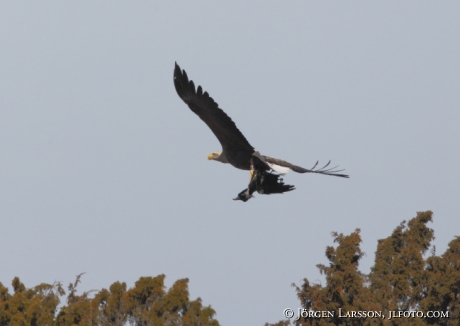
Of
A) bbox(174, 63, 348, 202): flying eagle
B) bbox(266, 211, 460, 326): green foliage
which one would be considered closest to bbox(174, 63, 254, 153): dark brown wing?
bbox(174, 63, 348, 202): flying eagle

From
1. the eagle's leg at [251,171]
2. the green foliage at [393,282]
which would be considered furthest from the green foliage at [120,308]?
the eagle's leg at [251,171]

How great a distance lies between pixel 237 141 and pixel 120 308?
741cm

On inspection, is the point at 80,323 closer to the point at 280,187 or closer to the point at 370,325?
the point at 370,325

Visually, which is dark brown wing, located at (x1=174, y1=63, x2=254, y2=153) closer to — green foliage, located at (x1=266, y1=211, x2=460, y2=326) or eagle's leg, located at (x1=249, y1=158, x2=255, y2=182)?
eagle's leg, located at (x1=249, y1=158, x2=255, y2=182)

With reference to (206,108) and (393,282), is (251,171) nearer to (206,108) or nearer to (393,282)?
(206,108)

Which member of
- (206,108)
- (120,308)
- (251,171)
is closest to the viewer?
(206,108)

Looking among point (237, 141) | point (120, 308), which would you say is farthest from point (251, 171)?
point (120, 308)

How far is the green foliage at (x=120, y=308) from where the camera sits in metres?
24.5

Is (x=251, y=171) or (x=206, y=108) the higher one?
(x=206, y=108)

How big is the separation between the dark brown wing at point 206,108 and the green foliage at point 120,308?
251 inches

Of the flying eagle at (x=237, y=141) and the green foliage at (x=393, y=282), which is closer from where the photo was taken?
the flying eagle at (x=237, y=141)

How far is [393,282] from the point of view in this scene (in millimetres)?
26359

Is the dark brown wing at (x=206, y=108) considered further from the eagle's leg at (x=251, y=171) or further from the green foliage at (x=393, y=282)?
the green foliage at (x=393, y=282)

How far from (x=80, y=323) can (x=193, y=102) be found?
741 cm
